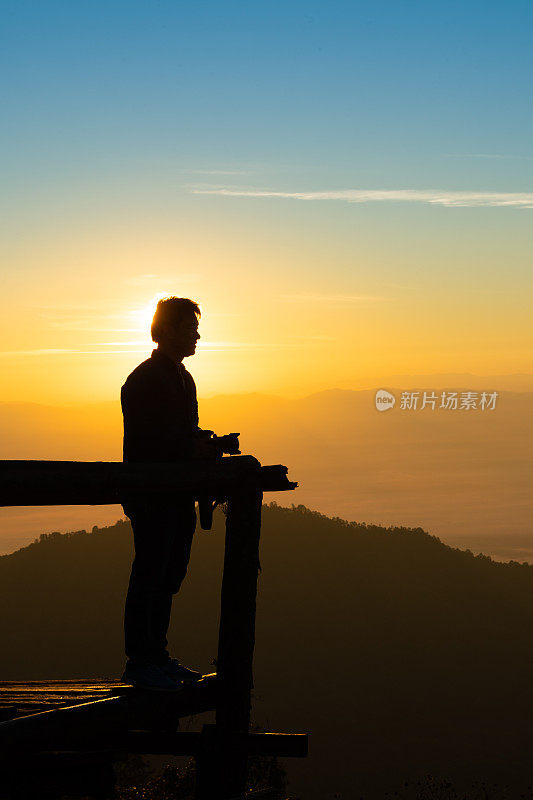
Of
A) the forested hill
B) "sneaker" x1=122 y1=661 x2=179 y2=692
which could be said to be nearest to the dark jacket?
"sneaker" x1=122 y1=661 x2=179 y2=692

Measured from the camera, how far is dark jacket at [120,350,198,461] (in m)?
5.29

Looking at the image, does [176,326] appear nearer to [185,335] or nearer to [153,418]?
[185,335]

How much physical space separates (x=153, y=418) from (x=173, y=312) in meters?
0.69

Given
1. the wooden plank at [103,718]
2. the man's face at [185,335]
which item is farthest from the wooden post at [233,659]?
the man's face at [185,335]

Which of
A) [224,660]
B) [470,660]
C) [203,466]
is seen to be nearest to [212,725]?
[224,660]

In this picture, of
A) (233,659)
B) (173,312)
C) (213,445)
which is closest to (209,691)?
(233,659)

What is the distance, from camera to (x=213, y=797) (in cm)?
562

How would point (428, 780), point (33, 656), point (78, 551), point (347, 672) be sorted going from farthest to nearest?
point (78, 551) → point (347, 672) → point (33, 656) → point (428, 780)

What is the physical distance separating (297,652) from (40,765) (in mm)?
162017

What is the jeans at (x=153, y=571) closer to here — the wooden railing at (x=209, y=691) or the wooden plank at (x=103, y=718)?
the wooden railing at (x=209, y=691)

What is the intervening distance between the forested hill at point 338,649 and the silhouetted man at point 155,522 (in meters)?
107

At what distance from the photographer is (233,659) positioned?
223 inches

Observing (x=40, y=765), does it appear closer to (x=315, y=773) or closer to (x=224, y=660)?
(x=224, y=660)

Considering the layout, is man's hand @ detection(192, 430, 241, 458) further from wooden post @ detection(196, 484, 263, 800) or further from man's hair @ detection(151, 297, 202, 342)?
man's hair @ detection(151, 297, 202, 342)
